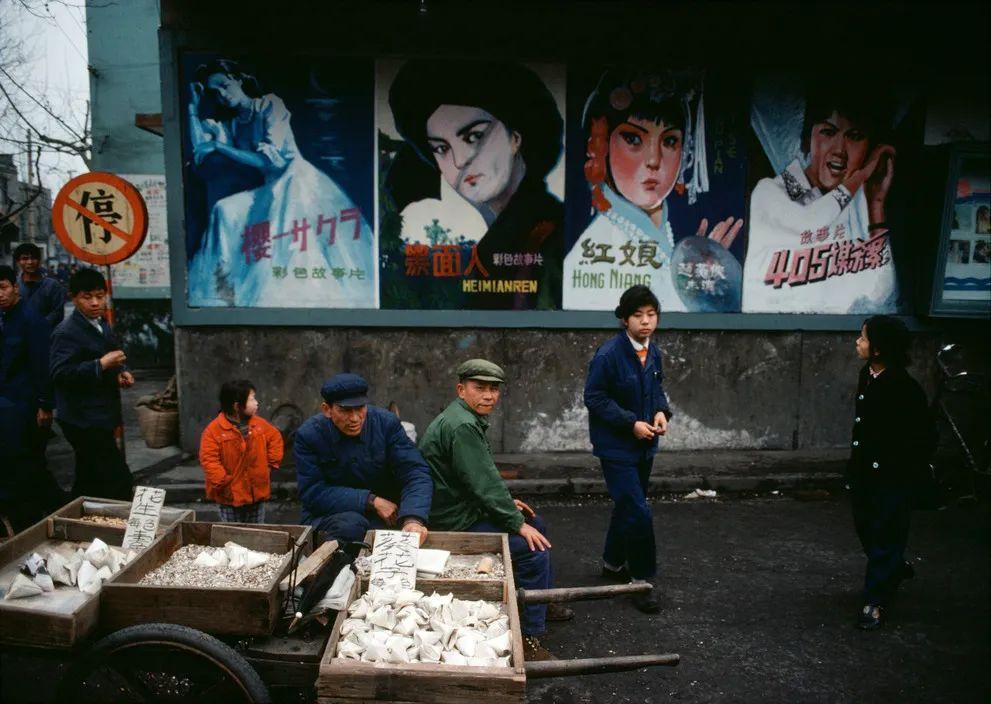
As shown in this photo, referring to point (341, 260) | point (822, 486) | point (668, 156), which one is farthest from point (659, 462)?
point (341, 260)

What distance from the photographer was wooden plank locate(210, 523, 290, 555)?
3.35 meters

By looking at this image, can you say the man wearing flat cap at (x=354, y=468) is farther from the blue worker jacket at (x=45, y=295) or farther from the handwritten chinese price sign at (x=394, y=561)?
the blue worker jacket at (x=45, y=295)

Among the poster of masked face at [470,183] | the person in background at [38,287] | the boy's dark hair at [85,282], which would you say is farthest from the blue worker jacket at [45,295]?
the poster of masked face at [470,183]

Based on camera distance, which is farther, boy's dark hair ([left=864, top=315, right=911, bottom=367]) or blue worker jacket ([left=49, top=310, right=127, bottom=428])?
blue worker jacket ([left=49, top=310, right=127, bottom=428])

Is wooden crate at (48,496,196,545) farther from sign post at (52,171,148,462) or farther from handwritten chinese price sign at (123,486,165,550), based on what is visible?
sign post at (52,171,148,462)

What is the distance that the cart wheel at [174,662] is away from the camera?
253 centimetres

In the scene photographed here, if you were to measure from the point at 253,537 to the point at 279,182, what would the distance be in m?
5.43

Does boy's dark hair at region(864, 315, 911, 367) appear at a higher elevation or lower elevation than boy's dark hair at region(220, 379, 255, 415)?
higher

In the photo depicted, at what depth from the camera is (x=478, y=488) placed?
4.11m

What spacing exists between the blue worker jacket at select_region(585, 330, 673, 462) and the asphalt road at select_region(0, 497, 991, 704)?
1.08 metres

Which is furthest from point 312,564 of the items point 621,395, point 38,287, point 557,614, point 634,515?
point 38,287

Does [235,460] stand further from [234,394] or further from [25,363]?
[25,363]

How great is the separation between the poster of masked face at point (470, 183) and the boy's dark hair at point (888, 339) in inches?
163

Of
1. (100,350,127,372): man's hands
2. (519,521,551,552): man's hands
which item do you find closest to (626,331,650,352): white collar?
(519,521,551,552): man's hands
